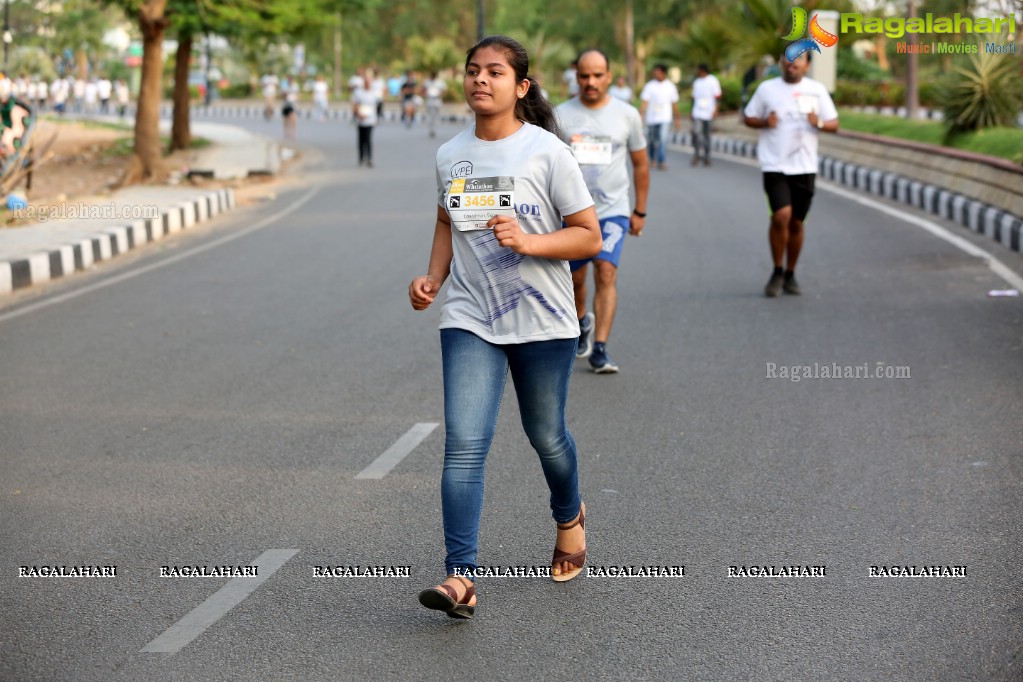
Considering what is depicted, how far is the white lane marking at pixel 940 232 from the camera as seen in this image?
1208 centimetres

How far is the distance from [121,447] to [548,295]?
10.3 ft

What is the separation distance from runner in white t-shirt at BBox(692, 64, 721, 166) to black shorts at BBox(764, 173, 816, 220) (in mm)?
14654

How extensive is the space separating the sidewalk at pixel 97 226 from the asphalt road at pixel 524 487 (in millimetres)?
1089

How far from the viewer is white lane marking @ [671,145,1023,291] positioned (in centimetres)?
1208

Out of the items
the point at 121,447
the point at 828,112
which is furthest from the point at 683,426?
the point at 828,112

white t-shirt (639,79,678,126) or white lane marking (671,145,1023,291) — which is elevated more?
white t-shirt (639,79,678,126)

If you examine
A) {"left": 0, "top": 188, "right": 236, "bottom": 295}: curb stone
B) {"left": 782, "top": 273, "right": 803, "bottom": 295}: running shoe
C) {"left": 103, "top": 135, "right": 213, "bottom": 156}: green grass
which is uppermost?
{"left": 103, "top": 135, "right": 213, "bottom": 156}: green grass

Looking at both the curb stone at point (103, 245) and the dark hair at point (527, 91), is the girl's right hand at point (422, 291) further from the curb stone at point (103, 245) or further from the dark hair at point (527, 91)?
the curb stone at point (103, 245)

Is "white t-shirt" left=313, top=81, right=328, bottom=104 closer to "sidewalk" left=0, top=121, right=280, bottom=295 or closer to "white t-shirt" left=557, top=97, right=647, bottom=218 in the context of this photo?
"sidewalk" left=0, top=121, right=280, bottom=295

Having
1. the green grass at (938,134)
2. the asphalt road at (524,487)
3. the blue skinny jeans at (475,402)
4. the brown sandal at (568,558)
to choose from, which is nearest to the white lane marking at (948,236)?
the asphalt road at (524,487)

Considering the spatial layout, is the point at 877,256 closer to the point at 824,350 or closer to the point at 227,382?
the point at 824,350

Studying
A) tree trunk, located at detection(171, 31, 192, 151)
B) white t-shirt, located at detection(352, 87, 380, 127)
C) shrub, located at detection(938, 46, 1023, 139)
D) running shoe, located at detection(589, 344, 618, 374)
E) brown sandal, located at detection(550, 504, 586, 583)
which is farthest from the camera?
tree trunk, located at detection(171, 31, 192, 151)

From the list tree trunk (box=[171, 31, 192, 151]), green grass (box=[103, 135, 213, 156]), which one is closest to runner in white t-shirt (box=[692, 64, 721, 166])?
tree trunk (box=[171, 31, 192, 151])

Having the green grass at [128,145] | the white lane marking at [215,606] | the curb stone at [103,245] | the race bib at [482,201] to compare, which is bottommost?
the white lane marking at [215,606]
